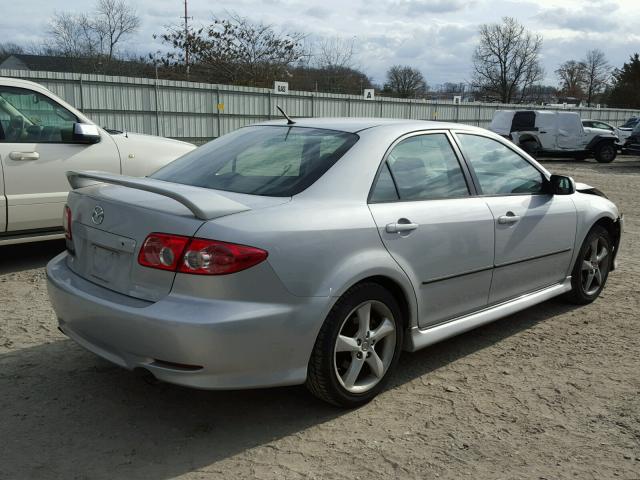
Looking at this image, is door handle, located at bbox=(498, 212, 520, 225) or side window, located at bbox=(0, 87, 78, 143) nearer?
door handle, located at bbox=(498, 212, 520, 225)

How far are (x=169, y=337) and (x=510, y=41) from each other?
72.9m

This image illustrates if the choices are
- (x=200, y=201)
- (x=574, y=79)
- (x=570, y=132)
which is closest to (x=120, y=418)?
(x=200, y=201)

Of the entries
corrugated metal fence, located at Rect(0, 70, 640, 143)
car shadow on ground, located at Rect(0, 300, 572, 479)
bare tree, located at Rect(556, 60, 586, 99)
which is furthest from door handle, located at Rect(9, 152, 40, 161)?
bare tree, located at Rect(556, 60, 586, 99)

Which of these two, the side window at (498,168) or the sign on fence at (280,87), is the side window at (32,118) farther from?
the sign on fence at (280,87)

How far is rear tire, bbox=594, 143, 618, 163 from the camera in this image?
A: 24062 millimetres

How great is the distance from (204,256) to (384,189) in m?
1.15

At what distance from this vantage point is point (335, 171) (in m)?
3.31

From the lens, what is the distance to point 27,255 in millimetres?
6648

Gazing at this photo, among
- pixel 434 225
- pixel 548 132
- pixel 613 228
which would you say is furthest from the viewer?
pixel 548 132

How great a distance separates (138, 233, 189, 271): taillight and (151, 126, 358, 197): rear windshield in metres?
0.59

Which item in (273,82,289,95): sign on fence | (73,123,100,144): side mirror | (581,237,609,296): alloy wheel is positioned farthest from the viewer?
(273,82,289,95): sign on fence

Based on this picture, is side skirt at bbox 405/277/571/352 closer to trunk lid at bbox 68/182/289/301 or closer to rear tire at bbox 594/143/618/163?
trunk lid at bbox 68/182/289/301

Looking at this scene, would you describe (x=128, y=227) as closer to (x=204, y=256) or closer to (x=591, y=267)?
(x=204, y=256)

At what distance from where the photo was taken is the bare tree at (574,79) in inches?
3115
